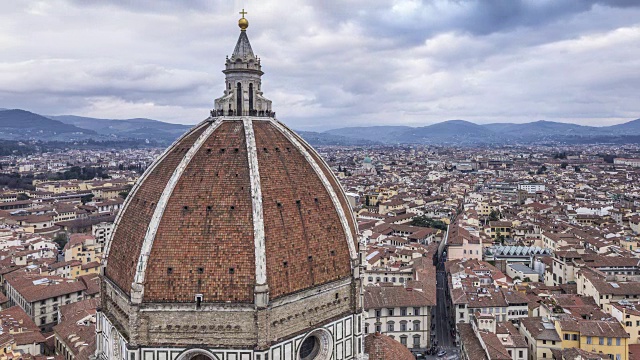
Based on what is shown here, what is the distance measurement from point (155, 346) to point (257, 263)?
422 centimetres

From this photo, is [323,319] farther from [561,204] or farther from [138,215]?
[561,204]

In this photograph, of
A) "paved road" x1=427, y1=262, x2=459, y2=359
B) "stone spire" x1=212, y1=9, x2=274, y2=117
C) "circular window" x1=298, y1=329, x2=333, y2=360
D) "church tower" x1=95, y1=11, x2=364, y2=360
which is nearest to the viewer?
"church tower" x1=95, y1=11, x2=364, y2=360

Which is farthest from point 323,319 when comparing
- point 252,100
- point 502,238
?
point 502,238

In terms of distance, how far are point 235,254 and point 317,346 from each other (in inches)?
194

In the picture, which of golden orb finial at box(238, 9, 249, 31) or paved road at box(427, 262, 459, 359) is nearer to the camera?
golden orb finial at box(238, 9, 249, 31)

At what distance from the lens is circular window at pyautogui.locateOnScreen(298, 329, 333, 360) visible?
19.0 meters

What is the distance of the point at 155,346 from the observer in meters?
17.1

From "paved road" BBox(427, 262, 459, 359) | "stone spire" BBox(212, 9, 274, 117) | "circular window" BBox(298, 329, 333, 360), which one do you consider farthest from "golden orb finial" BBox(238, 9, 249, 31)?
"paved road" BBox(427, 262, 459, 359)

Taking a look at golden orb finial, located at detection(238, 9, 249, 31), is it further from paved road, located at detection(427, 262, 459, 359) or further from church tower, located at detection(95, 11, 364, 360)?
paved road, located at detection(427, 262, 459, 359)

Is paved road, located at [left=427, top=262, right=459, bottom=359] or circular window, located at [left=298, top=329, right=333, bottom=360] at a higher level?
circular window, located at [left=298, top=329, right=333, bottom=360]

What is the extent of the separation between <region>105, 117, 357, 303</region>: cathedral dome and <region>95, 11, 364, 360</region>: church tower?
4cm

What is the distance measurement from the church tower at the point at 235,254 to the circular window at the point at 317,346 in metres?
0.04

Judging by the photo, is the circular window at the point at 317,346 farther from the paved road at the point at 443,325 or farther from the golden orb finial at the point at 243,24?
the paved road at the point at 443,325

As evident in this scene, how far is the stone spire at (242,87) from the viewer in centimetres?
2098
